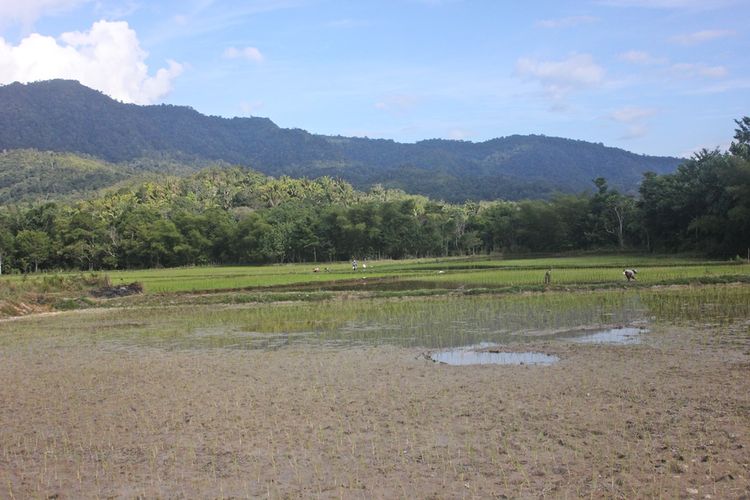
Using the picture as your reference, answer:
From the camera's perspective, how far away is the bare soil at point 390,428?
662cm

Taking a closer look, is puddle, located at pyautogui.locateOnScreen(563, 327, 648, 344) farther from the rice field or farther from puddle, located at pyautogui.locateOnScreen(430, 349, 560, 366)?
puddle, located at pyautogui.locateOnScreen(430, 349, 560, 366)

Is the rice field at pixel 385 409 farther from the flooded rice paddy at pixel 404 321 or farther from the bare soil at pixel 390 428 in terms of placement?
the flooded rice paddy at pixel 404 321

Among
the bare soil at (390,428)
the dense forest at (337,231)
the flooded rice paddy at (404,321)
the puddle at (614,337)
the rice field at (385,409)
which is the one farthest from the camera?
the dense forest at (337,231)

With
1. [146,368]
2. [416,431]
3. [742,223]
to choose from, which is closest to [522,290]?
[146,368]

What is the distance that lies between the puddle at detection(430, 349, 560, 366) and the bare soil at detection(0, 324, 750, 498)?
47cm

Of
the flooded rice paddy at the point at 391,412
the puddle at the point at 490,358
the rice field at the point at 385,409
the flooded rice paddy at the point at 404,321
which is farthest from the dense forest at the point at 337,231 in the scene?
the puddle at the point at 490,358

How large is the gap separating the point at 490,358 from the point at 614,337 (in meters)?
4.04

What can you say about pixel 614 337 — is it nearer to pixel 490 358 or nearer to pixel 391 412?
pixel 490 358

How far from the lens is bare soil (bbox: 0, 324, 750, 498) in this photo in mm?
6621

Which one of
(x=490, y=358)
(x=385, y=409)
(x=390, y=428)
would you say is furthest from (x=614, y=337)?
(x=390, y=428)

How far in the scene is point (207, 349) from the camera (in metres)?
16.0

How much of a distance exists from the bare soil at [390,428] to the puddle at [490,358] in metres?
0.47

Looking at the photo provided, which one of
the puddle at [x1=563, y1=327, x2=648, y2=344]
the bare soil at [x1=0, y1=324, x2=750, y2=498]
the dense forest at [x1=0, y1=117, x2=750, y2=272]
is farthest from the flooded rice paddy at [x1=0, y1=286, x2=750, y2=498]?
the dense forest at [x1=0, y1=117, x2=750, y2=272]

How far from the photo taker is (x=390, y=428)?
8492 millimetres
